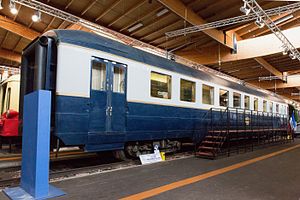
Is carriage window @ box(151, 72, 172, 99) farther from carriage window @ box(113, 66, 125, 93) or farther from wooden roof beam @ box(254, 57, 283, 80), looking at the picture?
wooden roof beam @ box(254, 57, 283, 80)

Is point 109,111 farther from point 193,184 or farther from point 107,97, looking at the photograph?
point 193,184

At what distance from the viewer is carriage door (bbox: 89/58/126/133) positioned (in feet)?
17.2

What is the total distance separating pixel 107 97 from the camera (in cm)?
548

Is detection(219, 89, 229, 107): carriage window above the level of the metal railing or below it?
above

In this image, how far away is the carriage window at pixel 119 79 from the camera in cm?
578

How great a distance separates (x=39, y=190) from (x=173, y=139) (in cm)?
490

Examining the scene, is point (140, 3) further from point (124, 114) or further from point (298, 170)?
point (298, 170)

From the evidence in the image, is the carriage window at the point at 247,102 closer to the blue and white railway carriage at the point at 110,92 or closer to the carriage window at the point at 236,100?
the carriage window at the point at 236,100

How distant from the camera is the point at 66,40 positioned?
483 cm

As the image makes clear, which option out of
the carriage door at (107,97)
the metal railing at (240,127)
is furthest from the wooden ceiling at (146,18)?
the metal railing at (240,127)

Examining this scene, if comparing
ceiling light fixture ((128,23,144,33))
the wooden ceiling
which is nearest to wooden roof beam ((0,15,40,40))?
the wooden ceiling

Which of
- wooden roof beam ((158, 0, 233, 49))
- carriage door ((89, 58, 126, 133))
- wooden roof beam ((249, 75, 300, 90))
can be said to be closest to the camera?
carriage door ((89, 58, 126, 133))

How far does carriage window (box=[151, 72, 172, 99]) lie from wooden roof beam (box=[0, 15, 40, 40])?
6.94 meters

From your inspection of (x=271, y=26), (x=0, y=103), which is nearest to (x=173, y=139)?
(x=271, y=26)
